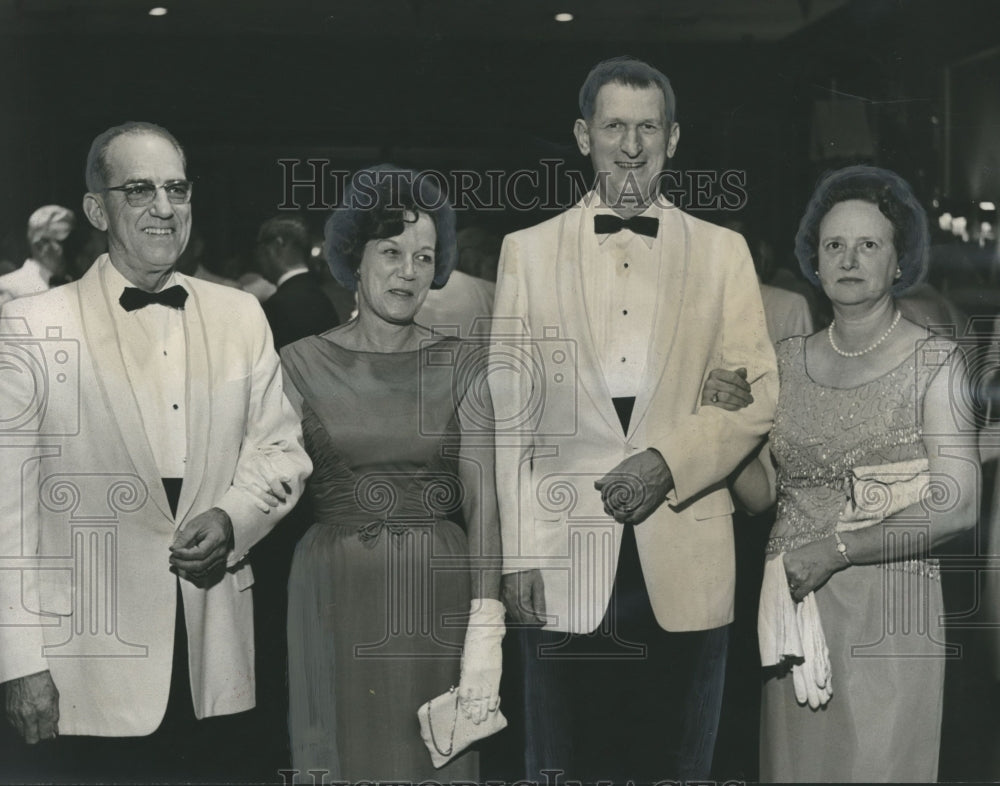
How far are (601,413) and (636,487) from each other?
Answer: 0.87 ft

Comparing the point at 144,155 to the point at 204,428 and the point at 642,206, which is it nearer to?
the point at 204,428

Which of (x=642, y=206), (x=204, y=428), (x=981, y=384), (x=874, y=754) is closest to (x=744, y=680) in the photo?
(x=874, y=754)

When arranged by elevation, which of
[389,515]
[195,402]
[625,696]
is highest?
[195,402]

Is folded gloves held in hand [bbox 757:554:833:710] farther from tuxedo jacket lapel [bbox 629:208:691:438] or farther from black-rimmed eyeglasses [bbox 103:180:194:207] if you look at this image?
black-rimmed eyeglasses [bbox 103:180:194:207]

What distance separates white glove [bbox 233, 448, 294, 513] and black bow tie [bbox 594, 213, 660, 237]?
1.26 m

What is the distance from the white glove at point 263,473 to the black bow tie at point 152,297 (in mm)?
544

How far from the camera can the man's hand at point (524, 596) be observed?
5.10 m

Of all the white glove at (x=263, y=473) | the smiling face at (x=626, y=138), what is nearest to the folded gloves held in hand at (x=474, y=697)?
the white glove at (x=263, y=473)

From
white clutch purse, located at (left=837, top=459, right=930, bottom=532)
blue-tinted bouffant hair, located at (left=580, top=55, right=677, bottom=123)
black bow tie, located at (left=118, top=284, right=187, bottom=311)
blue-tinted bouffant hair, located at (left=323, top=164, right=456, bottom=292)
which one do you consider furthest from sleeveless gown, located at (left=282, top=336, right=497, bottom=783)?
white clutch purse, located at (left=837, top=459, right=930, bottom=532)

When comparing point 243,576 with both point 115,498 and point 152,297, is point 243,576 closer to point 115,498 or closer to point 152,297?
point 115,498

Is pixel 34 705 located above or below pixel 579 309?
below

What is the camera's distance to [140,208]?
5.02 metres

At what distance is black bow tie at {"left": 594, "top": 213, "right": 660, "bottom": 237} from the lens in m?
5.05

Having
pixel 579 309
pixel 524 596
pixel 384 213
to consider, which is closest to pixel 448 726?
pixel 524 596
